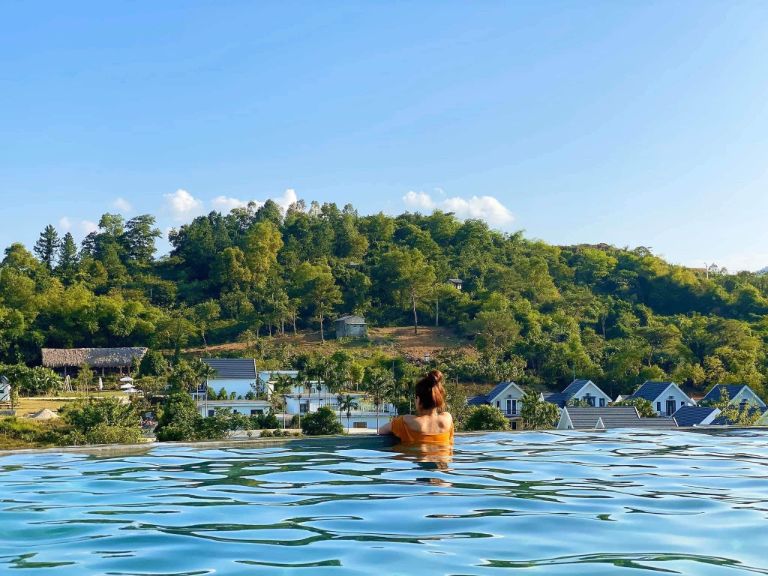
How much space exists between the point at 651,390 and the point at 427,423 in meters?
32.4

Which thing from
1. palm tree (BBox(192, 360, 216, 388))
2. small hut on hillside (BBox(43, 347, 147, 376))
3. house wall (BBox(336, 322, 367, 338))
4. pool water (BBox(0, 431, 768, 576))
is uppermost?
house wall (BBox(336, 322, 367, 338))

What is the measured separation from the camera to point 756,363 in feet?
134

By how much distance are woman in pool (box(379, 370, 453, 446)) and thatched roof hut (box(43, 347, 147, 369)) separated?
42751 millimetres

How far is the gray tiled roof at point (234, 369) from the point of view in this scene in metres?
37.3

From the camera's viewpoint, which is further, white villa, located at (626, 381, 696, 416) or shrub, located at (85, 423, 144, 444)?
white villa, located at (626, 381, 696, 416)

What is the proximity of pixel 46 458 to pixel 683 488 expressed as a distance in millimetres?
4361

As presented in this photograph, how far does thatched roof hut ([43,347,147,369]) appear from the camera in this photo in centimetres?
4691

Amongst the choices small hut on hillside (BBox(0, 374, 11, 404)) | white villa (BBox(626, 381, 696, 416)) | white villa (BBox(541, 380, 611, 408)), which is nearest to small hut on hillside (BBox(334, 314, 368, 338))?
white villa (BBox(541, 380, 611, 408))

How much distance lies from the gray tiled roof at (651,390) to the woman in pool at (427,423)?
3155cm

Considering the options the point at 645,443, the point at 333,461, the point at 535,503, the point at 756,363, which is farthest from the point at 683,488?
the point at 756,363

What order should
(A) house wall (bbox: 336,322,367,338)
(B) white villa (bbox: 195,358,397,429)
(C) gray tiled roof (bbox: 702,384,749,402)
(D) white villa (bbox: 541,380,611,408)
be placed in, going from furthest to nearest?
(A) house wall (bbox: 336,322,367,338) → (D) white villa (bbox: 541,380,611,408) → (C) gray tiled roof (bbox: 702,384,749,402) → (B) white villa (bbox: 195,358,397,429)

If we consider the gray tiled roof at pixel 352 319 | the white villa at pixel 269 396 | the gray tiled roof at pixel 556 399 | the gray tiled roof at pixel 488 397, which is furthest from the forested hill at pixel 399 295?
the white villa at pixel 269 396

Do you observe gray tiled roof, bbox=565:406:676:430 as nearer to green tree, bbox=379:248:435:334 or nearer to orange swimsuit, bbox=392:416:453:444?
orange swimsuit, bbox=392:416:453:444

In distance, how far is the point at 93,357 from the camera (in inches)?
1863
